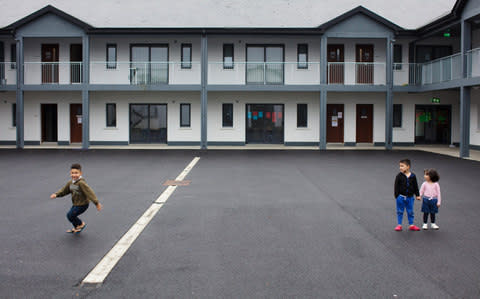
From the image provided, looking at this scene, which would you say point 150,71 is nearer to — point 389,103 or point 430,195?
point 389,103

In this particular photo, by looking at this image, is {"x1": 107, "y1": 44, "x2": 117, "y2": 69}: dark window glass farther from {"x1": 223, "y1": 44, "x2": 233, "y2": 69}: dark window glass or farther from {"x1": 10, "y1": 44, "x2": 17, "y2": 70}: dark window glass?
{"x1": 223, "y1": 44, "x2": 233, "y2": 69}: dark window glass

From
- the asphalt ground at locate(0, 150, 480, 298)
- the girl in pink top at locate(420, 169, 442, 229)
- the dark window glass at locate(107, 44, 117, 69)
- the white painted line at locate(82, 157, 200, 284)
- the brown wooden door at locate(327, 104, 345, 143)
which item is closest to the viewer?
the asphalt ground at locate(0, 150, 480, 298)

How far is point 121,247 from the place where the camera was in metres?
5.74

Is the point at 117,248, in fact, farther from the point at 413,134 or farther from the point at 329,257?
the point at 413,134

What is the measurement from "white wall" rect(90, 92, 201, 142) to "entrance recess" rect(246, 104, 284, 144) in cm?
289

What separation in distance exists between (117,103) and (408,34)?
16.1 metres

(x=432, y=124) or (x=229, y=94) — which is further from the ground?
(x=229, y=94)

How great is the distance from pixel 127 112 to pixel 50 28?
228 inches

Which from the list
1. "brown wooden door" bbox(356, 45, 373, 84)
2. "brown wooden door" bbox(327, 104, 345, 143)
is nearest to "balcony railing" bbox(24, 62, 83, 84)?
"brown wooden door" bbox(327, 104, 345, 143)

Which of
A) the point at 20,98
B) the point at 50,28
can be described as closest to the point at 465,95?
the point at 50,28

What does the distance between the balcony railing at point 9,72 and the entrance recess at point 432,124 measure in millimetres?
22411

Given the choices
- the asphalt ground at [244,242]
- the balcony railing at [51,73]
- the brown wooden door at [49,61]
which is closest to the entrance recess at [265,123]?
the balcony railing at [51,73]

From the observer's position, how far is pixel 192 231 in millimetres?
6562

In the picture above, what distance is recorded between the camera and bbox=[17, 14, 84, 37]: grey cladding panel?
23031 mm
